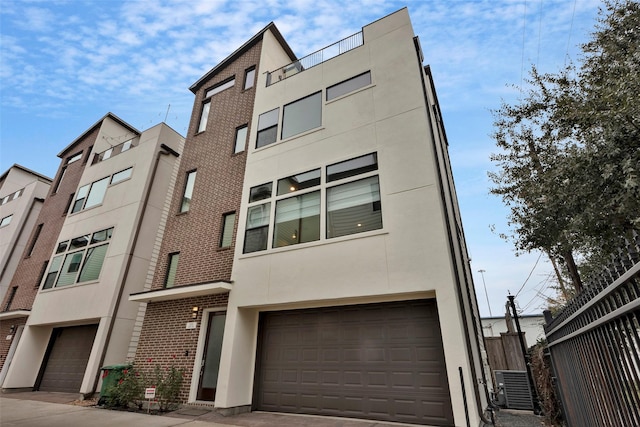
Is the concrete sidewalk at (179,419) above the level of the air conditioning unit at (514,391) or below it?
below

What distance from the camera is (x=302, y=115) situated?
9562mm

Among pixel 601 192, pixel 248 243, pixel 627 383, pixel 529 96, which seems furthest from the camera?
pixel 529 96

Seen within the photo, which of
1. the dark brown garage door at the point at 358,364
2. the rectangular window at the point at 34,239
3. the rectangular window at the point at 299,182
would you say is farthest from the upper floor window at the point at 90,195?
the dark brown garage door at the point at 358,364

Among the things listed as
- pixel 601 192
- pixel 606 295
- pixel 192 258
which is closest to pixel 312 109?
pixel 192 258

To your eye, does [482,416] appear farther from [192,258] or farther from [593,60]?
[593,60]

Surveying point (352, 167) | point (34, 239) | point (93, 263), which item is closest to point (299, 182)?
point (352, 167)

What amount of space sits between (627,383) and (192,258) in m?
9.62

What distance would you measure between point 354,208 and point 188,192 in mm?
6885

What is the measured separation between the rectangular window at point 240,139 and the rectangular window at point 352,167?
4.16 meters

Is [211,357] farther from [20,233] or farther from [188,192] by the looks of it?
[20,233]

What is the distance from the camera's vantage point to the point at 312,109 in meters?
9.44

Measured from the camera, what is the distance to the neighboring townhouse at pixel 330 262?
591cm

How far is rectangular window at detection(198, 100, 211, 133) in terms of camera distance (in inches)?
487

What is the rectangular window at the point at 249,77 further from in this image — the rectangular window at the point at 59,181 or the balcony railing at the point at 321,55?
the rectangular window at the point at 59,181
